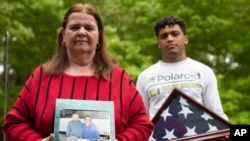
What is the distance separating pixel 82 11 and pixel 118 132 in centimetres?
66

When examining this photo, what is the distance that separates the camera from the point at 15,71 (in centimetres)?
1595

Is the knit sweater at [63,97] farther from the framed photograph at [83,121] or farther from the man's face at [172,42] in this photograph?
the man's face at [172,42]

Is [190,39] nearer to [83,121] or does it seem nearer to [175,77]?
[175,77]

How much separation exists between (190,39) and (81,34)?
418 inches

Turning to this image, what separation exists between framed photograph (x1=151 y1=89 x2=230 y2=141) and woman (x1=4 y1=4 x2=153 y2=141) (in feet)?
4.11

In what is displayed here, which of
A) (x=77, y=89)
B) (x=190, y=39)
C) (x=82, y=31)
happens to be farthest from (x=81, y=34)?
(x=190, y=39)

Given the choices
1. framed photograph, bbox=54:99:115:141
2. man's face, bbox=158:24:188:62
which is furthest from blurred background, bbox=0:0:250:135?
framed photograph, bbox=54:99:115:141

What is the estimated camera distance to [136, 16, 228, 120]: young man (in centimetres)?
444

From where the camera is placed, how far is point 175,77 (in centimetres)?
451

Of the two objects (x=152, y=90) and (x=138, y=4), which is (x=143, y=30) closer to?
(x=138, y=4)

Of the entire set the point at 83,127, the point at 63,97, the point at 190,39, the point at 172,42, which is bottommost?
the point at 83,127

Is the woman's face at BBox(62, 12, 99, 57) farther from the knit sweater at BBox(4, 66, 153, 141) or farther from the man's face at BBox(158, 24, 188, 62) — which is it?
the man's face at BBox(158, 24, 188, 62)

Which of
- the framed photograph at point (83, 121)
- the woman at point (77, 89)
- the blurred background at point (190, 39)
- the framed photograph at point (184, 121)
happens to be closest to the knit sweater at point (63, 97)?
the woman at point (77, 89)

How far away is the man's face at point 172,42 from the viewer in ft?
14.9
